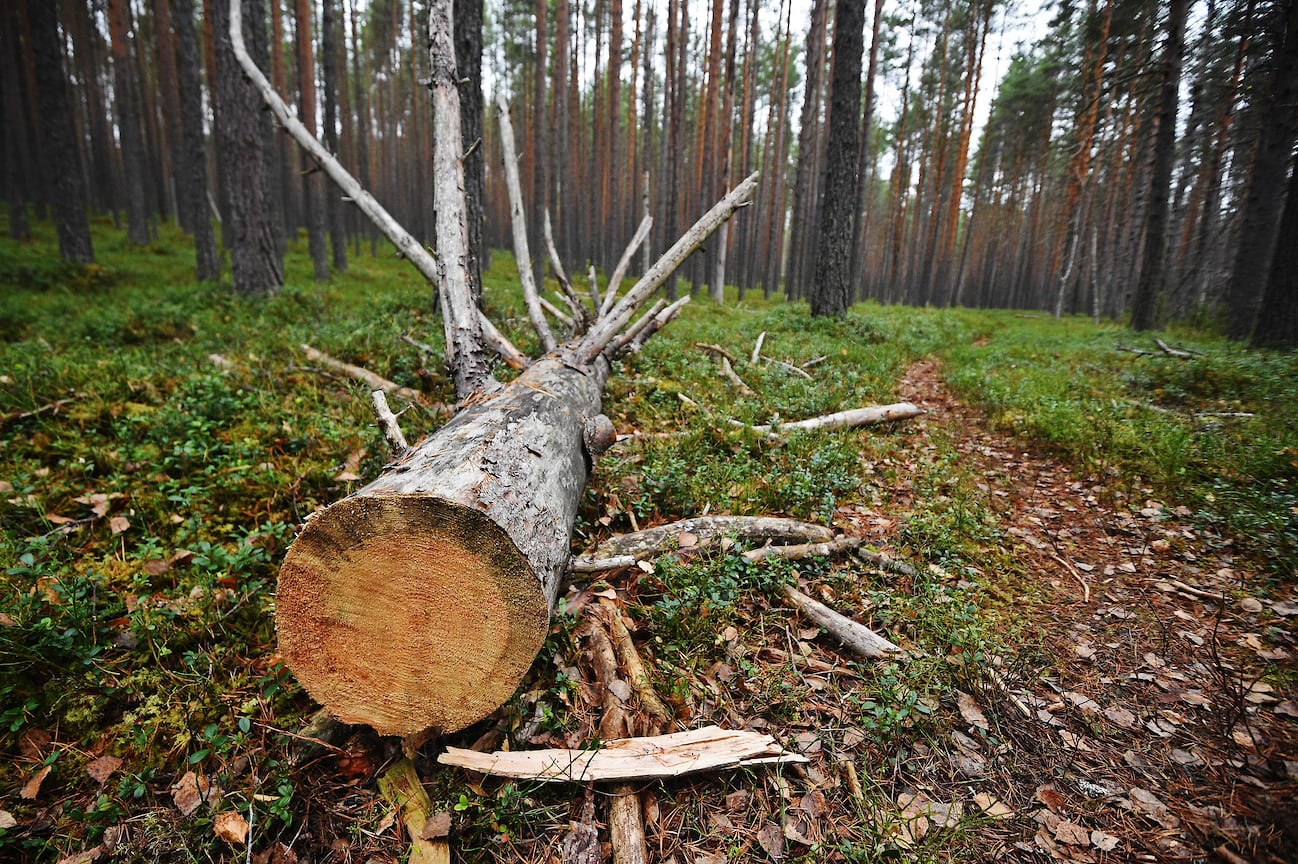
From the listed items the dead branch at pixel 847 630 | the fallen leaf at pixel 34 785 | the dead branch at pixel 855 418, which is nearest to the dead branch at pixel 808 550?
the dead branch at pixel 847 630

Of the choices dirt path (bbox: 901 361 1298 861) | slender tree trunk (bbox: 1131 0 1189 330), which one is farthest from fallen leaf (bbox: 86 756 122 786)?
slender tree trunk (bbox: 1131 0 1189 330)

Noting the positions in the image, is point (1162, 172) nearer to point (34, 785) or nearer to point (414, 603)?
point (414, 603)

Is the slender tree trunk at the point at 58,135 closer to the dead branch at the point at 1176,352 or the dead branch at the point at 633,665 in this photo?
the dead branch at the point at 633,665

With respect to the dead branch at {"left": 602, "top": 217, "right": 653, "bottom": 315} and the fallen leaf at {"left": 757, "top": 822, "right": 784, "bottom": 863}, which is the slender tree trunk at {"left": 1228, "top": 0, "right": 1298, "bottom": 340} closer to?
the dead branch at {"left": 602, "top": 217, "right": 653, "bottom": 315}

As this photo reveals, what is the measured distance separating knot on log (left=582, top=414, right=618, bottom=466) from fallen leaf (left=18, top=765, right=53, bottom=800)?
2.52 m

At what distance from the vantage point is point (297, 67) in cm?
A: 1453

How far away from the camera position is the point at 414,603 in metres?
1.80

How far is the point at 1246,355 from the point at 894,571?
8.13 metres

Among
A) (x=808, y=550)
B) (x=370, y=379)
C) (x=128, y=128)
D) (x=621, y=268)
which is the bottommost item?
(x=808, y=550)

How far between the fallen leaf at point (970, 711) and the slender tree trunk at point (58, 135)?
658 inches

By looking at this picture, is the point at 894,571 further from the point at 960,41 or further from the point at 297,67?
the point at 960,41

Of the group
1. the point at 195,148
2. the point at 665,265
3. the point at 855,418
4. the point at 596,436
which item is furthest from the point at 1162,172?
the point at 195,148

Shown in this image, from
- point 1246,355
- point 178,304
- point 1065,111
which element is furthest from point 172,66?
point 1065,111

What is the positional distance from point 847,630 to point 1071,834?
101cm
